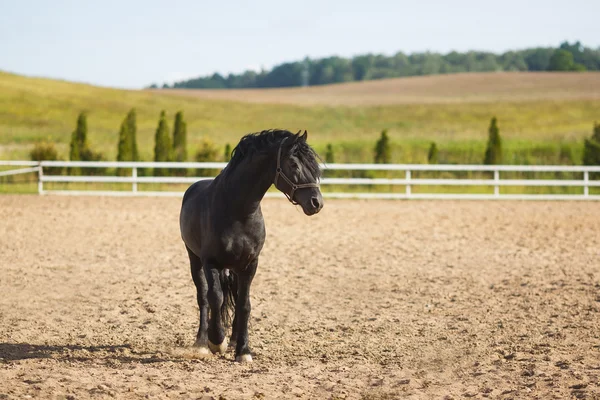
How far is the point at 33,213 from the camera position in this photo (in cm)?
1591

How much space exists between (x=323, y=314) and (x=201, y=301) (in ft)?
Result: 5.22

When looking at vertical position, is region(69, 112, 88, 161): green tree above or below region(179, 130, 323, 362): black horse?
above

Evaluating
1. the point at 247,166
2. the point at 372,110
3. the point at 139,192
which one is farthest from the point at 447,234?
the point at 372,110

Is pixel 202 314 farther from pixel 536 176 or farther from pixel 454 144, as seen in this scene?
pixel 454 144

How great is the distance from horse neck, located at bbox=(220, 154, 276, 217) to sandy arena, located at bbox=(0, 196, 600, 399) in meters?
1.21

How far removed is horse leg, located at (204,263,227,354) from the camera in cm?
566

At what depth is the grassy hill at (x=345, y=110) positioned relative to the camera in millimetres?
46656

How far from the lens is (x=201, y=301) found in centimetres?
637

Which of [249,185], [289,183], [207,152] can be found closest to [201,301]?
[249,185]

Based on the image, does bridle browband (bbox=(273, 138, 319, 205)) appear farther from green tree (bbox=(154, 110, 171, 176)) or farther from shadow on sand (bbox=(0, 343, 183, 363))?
green tree (bbox=(154, 110, 171, 176))

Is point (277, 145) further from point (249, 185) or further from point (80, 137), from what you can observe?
point (80, 137)

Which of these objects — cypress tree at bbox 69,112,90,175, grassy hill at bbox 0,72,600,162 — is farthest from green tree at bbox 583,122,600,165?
cypress tree at bbox 69,112,90,175

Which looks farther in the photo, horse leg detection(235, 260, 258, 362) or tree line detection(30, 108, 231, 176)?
tree line detection(30, 108, 231, 176)

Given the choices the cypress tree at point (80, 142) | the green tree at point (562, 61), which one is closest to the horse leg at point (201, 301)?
the cypress tree at point (80, 142)
